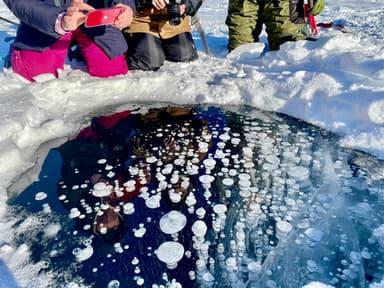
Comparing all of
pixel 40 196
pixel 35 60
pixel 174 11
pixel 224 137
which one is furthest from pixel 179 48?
pixel 40 196

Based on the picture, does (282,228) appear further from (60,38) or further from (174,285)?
(60,38)

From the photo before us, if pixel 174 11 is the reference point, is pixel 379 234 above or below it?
below

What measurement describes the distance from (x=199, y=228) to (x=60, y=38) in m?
1.64

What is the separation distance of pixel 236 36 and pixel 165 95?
1.10 m

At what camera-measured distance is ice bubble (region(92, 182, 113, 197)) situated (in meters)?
1.59

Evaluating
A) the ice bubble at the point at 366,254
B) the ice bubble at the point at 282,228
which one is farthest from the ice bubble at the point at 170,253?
the ice bubble at the point at 366,254

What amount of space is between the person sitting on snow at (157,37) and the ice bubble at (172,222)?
58.4 inches

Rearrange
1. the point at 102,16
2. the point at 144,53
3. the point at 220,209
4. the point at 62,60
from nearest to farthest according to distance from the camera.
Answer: the point at 220,209 → the point at 102,16 → the point at 62,60 → the point at 144,53

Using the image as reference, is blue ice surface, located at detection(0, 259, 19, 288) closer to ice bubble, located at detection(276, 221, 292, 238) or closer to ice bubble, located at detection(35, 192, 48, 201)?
ice bubble, located at detection(35, 192, 48, 201)

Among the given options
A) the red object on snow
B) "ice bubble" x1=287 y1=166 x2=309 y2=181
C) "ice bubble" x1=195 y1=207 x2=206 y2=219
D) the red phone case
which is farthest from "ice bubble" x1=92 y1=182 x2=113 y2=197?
the red object on snow

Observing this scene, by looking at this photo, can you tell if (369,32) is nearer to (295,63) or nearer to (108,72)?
(295,63)

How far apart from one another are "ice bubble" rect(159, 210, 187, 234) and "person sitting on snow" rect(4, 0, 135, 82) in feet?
3.81

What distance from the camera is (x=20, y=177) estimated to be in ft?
5.52

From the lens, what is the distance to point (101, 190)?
1.61 m
